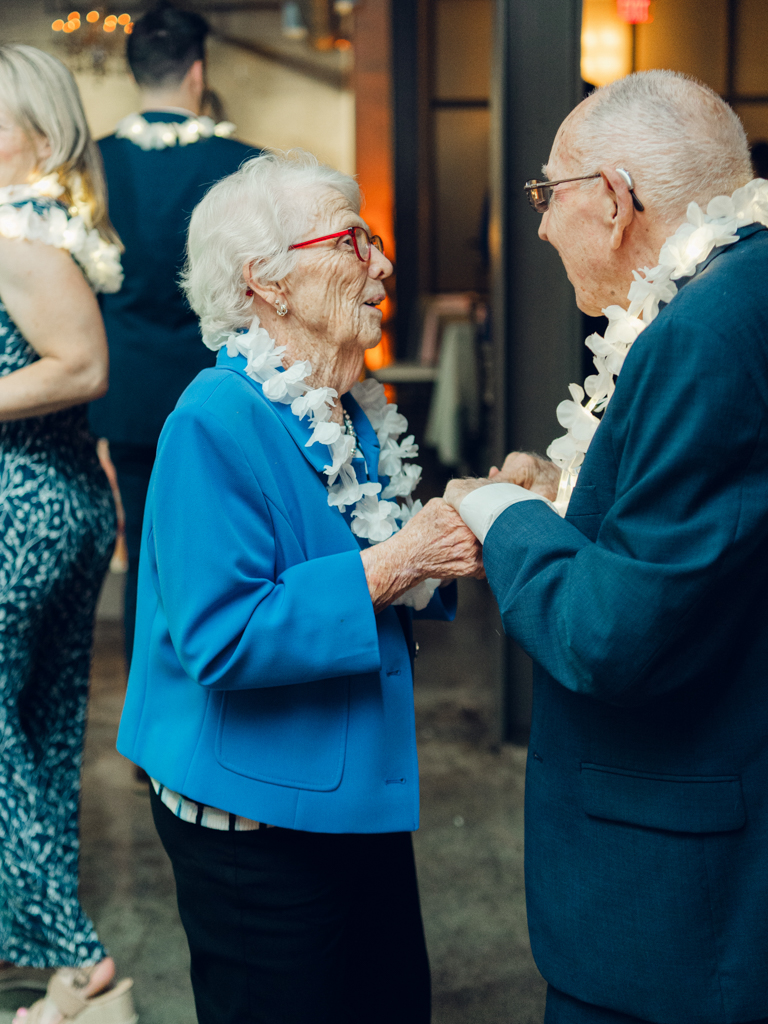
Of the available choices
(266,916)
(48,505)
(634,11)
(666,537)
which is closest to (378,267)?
(666,537)

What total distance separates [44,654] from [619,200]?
1.58 metres

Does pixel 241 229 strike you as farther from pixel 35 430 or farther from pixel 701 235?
pixel 35 430

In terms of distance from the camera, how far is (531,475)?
169 cm

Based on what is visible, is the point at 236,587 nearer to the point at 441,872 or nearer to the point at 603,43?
the point at 441,872

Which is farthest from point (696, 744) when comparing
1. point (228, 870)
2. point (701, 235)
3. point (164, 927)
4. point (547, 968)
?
point (164, 927)

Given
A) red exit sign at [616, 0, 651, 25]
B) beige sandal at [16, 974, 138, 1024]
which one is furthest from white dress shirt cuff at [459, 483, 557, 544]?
red exit sign at [616, 0, 651, 25]

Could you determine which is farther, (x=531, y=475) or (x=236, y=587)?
(x=531, y=475)

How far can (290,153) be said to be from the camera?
166 cm

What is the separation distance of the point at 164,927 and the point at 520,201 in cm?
242

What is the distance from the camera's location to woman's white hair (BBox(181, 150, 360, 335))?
1.51m

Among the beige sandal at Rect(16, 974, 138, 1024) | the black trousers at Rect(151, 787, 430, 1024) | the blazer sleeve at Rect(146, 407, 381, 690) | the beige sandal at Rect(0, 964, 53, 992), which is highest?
the blazer sleeve at Rect(146, 407, 381, 690)

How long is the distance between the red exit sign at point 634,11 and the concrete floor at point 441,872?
2.71 metres

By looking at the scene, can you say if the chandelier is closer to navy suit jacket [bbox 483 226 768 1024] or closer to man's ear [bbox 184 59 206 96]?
man's ear [bbox 184 59 206 96]

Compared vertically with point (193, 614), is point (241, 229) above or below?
above
